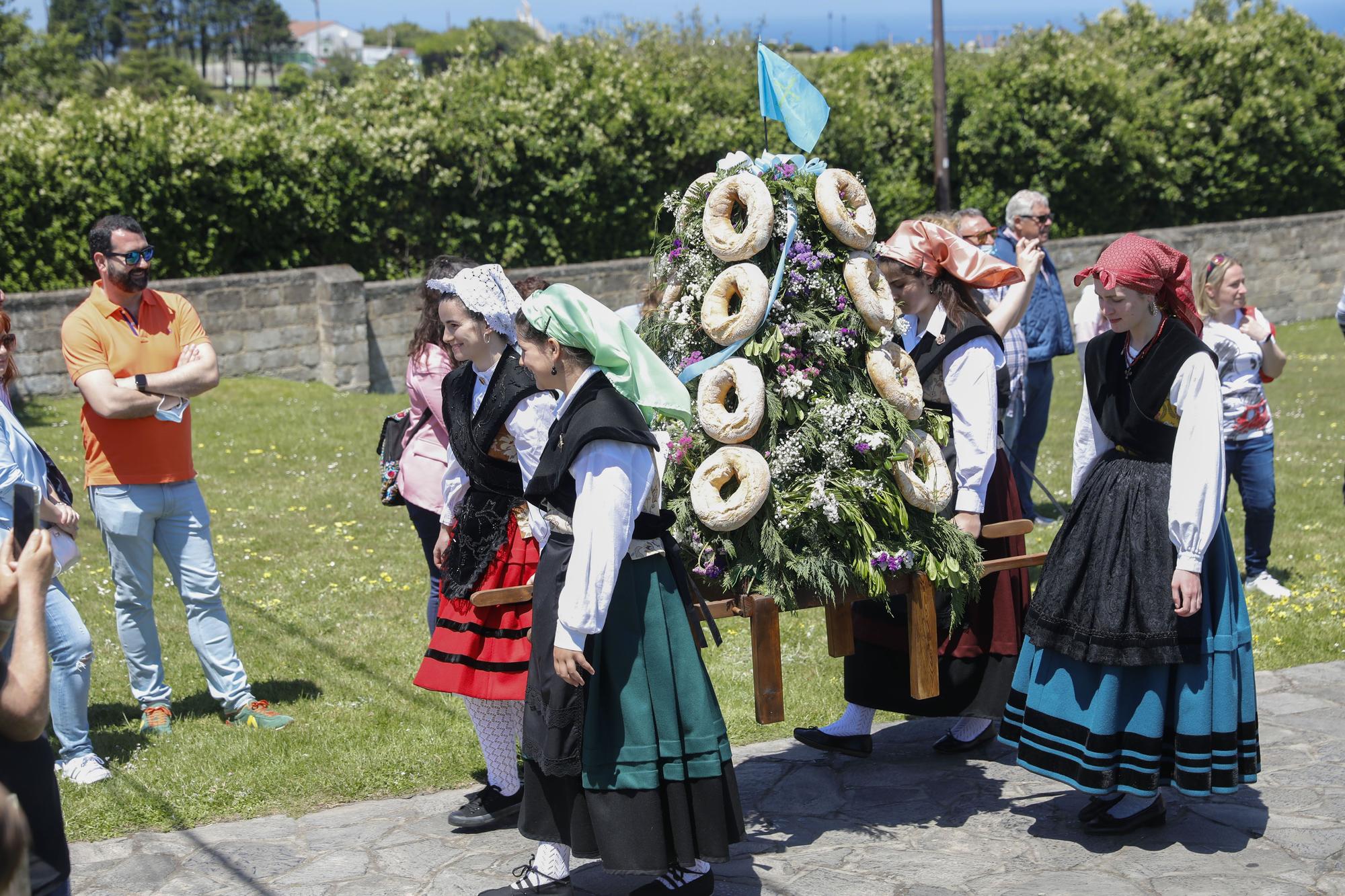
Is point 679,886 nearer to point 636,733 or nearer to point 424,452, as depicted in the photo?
point 636,733

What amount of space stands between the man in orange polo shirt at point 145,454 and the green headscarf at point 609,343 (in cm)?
239

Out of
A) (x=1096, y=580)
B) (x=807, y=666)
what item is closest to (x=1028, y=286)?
(x=807, y=666)

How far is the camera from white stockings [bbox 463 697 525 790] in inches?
185

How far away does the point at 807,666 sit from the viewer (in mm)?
6527

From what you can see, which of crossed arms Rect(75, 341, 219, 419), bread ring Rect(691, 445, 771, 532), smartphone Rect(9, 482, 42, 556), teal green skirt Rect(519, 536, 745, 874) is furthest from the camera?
crossed arms Rect(75, 341, 219, 419)

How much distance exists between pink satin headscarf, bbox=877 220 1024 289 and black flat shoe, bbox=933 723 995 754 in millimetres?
1874

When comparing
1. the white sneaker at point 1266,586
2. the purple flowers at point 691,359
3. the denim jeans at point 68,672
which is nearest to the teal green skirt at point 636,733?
the purple flowers at point 691,359

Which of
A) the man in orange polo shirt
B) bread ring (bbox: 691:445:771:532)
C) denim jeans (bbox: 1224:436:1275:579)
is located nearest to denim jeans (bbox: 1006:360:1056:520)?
denim jeans (bbox: 1224:436:1275:579)

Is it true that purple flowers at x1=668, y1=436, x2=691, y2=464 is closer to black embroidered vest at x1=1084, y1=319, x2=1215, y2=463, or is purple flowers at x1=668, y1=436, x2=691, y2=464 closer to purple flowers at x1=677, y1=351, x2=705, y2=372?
purple flowers at x1=677, y1=351, x2=705, y2=372

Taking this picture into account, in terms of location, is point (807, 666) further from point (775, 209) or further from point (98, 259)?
point (98, 259)

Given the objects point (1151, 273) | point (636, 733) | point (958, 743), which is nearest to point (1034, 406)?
point (958, 743)

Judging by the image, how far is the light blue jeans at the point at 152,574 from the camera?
5488 mm

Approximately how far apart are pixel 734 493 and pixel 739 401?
30 cm

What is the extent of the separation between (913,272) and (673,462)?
50.3 inches
